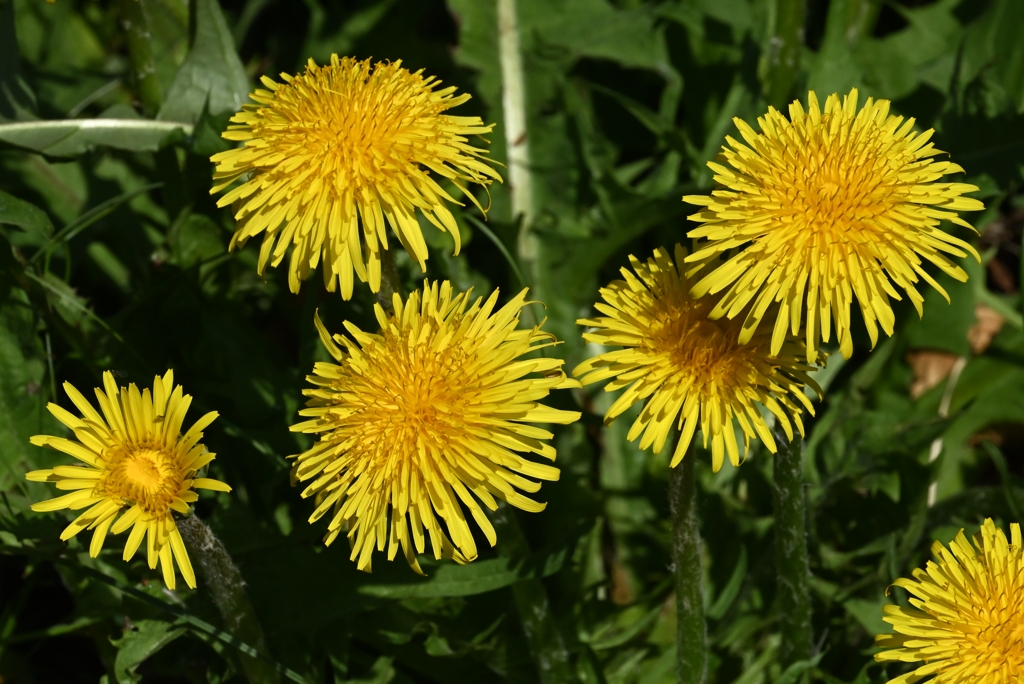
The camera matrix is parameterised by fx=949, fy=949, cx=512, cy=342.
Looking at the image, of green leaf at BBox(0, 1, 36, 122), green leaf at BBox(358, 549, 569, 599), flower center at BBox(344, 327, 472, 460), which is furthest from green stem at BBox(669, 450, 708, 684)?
green leaf at BBox(0, 1, 36, 122)

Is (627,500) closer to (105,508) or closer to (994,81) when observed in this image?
(105,508)

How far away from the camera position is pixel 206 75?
266 centimetres

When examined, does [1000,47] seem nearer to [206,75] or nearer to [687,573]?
[687,573]

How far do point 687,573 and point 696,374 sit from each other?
472 mm

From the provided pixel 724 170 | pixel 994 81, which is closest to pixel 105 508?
pixel 724 170

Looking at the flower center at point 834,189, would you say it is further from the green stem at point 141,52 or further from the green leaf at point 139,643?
the green stem at point 141,52

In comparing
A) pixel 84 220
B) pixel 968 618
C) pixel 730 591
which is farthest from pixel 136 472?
pixel 968 618

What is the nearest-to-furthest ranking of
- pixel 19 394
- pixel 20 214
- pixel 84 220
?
pixel 20 214
pixel 19 394
pixel 84 220

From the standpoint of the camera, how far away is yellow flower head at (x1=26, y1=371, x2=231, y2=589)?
68.8 inches

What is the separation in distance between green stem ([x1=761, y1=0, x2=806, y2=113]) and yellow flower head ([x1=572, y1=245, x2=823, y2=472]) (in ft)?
4.42

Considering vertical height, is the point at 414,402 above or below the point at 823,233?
below

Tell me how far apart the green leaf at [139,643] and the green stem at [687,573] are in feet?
3.51

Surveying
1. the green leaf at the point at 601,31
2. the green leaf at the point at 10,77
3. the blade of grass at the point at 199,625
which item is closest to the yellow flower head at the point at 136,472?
the blade of grass at the point at 199,625

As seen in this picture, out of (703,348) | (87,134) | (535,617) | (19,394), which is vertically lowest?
(535,617)
